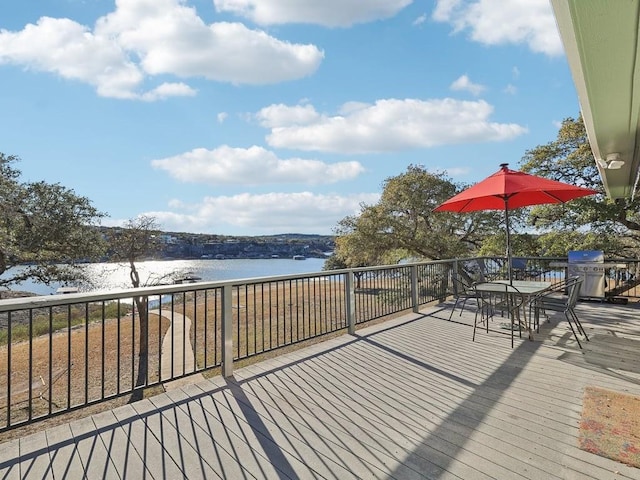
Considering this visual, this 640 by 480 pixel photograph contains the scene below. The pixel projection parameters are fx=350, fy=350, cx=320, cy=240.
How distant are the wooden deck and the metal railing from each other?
39 cm

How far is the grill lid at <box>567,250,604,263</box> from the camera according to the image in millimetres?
7238

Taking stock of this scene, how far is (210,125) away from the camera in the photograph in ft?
30.3

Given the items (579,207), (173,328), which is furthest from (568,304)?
(579,207)

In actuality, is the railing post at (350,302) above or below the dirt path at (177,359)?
above

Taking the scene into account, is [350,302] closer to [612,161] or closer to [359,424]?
[359,424]

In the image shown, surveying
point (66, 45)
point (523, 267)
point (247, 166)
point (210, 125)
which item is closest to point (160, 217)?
point (247, 166)

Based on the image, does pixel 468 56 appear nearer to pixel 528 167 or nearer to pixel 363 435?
pixel 528 167

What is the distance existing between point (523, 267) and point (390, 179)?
5.24 m

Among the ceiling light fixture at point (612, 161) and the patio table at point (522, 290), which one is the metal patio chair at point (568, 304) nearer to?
the patio table at point (522, 290)

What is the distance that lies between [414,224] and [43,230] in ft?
37.8

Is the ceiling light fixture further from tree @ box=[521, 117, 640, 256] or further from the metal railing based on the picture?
tree @ box=[521, 117, 640, 256]

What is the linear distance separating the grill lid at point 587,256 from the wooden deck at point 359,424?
12.5ft

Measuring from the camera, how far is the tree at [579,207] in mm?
9539

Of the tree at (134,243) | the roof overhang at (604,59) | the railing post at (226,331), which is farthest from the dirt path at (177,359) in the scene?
the roof overhang at (604,59)
